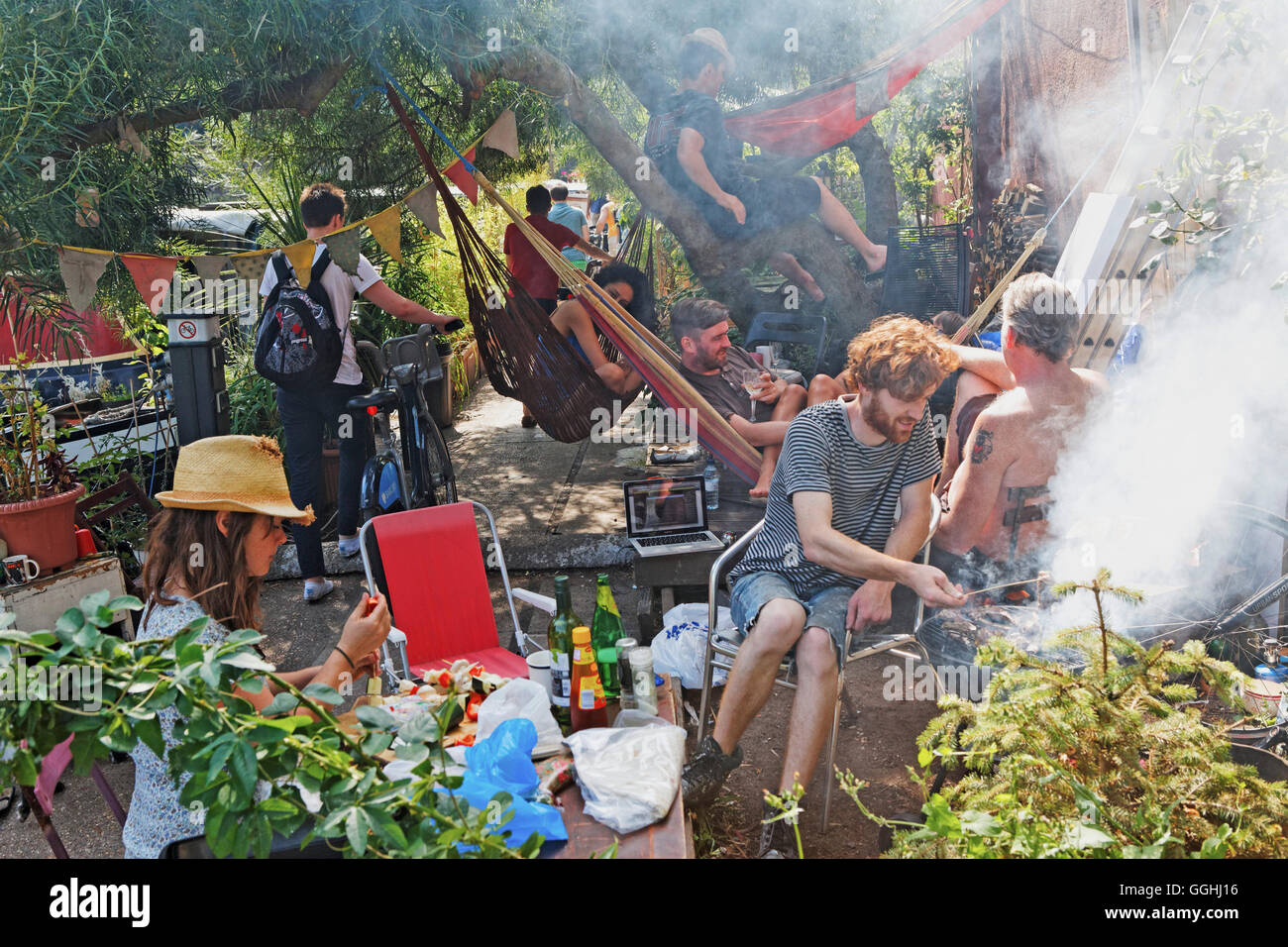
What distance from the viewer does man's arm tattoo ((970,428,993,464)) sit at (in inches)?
114

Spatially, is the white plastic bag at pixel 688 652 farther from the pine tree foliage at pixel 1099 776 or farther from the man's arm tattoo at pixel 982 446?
the pine tree foliage at pixel 1099 776

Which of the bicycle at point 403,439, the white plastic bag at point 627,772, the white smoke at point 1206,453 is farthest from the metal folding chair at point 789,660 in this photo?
the bicycle at point 403,439

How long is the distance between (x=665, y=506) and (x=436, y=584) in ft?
3.49

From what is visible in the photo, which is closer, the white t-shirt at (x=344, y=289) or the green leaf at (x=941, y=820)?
the green leaf at (x=941, y=820)

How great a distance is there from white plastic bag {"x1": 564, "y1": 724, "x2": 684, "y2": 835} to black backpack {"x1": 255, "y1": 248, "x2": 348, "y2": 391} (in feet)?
8.81

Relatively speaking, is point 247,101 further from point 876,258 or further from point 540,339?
point 876,258

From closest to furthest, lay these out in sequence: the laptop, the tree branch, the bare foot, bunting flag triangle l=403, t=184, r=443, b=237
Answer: the laptop, the tree branch, bunting flag triangle l=403, t=184, r=443, b=237, the bare foot

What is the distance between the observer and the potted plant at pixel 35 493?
3.27m

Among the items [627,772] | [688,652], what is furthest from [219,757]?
[688,652]

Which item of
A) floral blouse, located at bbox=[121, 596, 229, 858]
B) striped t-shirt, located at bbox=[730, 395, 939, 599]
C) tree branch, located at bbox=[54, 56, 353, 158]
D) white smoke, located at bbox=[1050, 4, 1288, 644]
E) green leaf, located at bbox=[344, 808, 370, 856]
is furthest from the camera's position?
tree branch, located at bbox=[54, 56, 353, 158]

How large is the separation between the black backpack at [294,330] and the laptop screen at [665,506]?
4.97ft

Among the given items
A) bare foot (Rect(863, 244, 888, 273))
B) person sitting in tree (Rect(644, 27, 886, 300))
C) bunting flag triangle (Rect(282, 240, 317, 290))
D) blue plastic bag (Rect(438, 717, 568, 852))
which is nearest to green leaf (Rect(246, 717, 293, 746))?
blue plastic bag (Rect(438, 717, 568, 852))

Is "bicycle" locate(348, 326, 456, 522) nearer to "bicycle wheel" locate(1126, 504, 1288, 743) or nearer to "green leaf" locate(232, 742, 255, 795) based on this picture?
"bicycle wheel" locate(1126, 504, 1288, 743)

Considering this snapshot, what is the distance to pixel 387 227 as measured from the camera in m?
4.20
